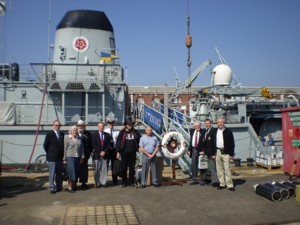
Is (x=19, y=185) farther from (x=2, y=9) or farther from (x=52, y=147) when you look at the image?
(x=2, y=9)

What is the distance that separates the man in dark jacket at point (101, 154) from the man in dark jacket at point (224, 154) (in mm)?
2973

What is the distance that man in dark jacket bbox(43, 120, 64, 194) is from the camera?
7.58 metres

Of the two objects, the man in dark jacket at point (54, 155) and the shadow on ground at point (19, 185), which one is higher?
the man in dark jacket at point (54, 155)

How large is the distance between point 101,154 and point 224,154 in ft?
10.7

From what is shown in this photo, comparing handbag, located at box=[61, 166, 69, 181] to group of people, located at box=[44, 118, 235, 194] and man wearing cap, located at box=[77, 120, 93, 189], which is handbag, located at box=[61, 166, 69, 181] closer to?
group of people, located at box=[44, 118, 235, 194]

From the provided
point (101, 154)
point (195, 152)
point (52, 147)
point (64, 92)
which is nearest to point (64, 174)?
point (52, 147)

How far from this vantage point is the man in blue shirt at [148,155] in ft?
26.9

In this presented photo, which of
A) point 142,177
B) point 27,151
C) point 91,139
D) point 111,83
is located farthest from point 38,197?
point 111,83

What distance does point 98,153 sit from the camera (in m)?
8.17

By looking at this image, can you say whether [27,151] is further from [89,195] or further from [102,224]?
[102,224]

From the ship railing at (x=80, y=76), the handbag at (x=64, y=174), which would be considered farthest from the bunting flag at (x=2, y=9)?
the handbag at (x=64, y=174)

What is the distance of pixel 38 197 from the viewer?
23.5 feet

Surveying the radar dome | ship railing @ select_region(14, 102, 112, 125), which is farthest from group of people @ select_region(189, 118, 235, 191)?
the radar dome

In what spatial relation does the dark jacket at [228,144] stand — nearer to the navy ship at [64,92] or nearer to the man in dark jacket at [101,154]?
the man in dark jacket at [101,154]
